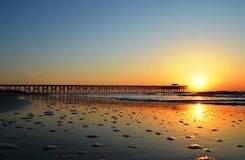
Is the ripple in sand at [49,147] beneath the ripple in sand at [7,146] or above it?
beneath

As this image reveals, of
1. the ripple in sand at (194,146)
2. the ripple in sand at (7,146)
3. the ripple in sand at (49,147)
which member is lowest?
the ripple in sand at (194,146)

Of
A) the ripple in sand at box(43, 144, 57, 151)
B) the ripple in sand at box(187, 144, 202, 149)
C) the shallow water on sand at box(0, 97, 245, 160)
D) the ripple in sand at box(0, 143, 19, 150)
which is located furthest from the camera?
the ripple in sand at box(187, 144, 202, 149)

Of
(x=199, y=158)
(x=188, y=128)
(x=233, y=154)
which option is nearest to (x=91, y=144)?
(x=199, y=158)

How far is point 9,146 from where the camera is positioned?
976 cm

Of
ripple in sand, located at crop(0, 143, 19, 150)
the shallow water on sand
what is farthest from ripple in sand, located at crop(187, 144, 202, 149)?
ripple in sand, located at crop(0, 143, 19, 150)

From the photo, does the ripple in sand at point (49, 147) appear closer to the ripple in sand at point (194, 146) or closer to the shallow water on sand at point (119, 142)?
the shallow water on sand at point (119, 142)

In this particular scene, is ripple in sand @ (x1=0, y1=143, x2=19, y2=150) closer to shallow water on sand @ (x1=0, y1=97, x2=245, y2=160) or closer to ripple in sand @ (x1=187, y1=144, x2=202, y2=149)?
shallow water on sand @ (x1=0, y1=97, x2=245, y2=160)

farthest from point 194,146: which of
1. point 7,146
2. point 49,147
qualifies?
point 7,146

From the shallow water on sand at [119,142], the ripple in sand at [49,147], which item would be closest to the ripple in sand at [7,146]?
the shallow water on sand at [119,142]

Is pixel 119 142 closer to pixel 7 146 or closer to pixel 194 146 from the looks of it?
pixel 194 146

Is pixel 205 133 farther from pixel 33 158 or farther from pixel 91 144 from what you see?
pixel 33 158

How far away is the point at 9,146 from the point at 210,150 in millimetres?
5376

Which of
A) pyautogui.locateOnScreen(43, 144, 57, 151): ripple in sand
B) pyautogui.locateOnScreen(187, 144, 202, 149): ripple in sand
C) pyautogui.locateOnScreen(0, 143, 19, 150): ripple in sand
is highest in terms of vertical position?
pyautogui.locateOnScreen(0, 143, 19, 150): ripple in sand

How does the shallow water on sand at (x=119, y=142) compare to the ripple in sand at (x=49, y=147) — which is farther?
the ripple in sand at (x=49, y=147)
